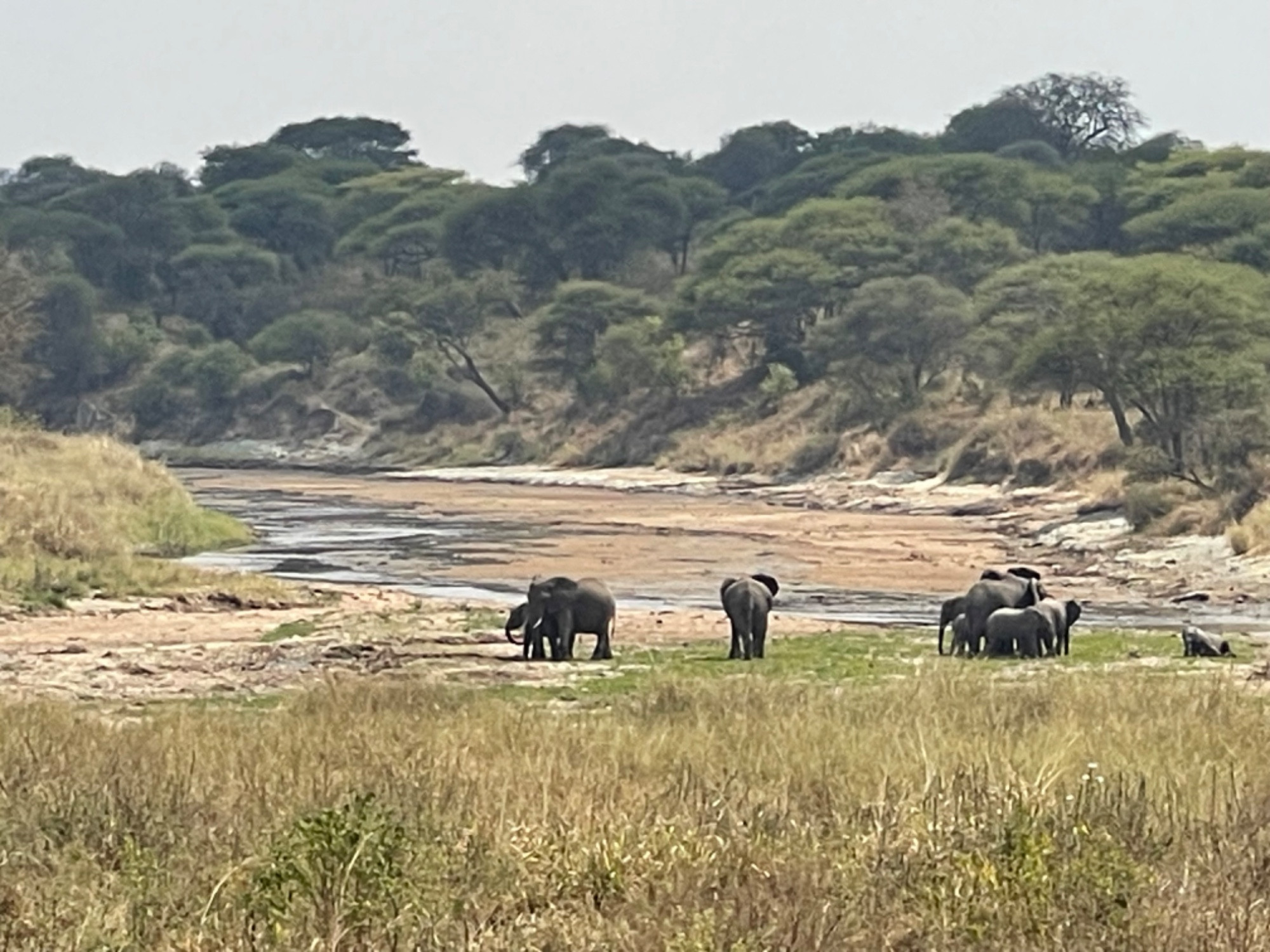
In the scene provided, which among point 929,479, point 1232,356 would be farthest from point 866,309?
point 1232,356

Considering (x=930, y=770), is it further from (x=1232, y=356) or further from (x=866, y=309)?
(x=866, y=309)

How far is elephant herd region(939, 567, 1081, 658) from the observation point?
1988 centimetres

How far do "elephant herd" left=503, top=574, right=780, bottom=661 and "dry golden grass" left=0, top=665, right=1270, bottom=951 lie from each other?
8.09m

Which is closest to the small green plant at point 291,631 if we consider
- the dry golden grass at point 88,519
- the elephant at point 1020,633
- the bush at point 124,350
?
the dry golden grass at point 88,519

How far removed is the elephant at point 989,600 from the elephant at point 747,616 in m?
2.11

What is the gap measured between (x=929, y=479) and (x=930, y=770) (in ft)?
151

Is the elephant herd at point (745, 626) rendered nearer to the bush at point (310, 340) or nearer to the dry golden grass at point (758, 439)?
the dry golden grass at point (758, 439)

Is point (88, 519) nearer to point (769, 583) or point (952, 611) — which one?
point (769, 583)

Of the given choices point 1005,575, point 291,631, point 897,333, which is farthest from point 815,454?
point 291,631

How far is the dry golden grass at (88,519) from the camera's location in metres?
26.7

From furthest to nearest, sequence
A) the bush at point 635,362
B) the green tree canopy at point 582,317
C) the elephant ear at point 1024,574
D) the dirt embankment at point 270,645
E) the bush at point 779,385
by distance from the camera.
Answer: the green tree canopy at point 582,317 → the bush at point 635,362 → the bush at point 779,385 → the elephant ear at point 1024,574 → the dirt embankment at point 270,645

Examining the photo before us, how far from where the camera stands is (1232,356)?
146 feet

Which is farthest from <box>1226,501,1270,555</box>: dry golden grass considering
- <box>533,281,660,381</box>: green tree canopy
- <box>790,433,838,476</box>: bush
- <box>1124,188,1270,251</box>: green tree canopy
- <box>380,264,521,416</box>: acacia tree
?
<box>380,264,521,416</box>: acacia tree

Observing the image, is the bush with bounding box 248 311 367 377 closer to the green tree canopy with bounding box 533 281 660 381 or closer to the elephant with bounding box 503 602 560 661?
the green tree canopy with bounding box 533 281 660 381
